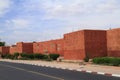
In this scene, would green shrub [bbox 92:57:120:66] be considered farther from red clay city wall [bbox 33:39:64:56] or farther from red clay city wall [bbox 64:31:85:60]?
red clay city wall [bbox 33:39:64:56]

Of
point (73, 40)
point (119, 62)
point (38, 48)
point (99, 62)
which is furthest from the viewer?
point (38, 48)

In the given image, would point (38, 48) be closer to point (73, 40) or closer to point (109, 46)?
point (73, 40)

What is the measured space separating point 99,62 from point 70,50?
40.1 feet

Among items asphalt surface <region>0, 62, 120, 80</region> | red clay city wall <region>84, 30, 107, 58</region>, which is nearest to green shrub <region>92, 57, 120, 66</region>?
red clay city wall <region>84, 30, 107, 58</region>

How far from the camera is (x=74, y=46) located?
46.4 meters

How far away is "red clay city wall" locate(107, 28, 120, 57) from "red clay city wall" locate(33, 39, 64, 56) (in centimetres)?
1818

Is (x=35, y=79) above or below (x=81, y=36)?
below

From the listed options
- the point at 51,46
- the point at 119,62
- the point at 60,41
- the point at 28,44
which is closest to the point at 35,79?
the point at 119,62

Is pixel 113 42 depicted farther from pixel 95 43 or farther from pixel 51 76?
pixel 51 76

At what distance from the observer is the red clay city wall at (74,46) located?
44.0 meters

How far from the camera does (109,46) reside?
42.1 meters

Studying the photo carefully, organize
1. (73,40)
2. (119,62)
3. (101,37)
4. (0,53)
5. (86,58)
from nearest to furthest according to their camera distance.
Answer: (119,62), (86,58), (101,37), (73,40), (0,53)

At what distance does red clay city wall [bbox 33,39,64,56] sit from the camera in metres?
60.6

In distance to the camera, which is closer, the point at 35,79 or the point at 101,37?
the point at 35,79
